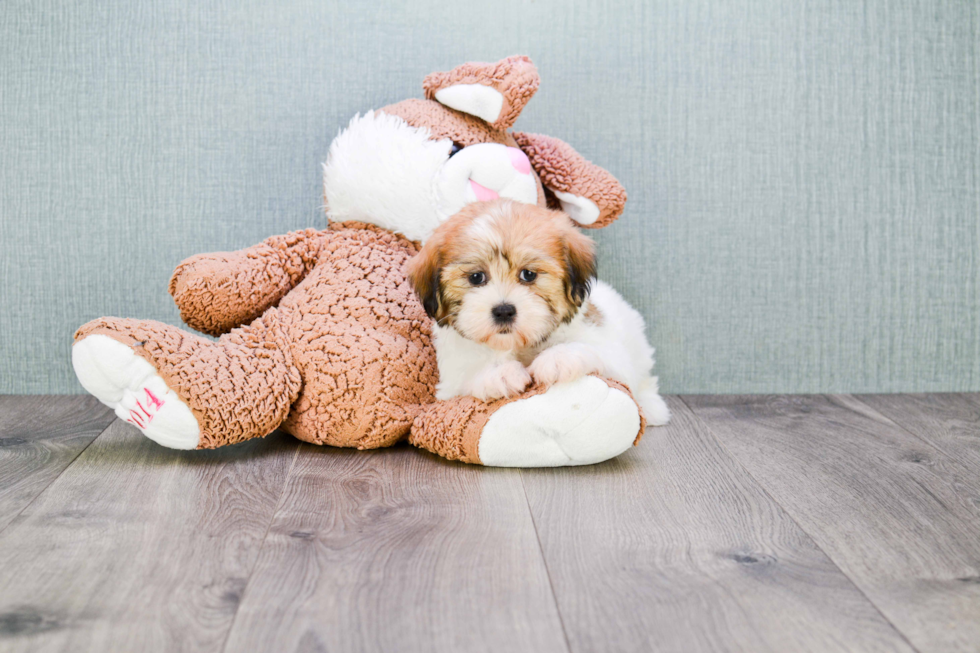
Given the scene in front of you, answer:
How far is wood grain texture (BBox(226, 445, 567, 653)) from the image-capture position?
963 millimetres

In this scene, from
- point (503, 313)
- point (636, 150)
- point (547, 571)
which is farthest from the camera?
point (636, 150)

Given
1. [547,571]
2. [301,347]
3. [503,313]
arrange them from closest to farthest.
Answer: [547,571] < [503,313] < [301,347]

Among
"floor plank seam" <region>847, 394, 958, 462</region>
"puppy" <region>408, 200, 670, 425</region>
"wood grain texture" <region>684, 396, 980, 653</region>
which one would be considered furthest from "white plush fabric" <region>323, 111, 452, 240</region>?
"floor plank seam" <region>847, 394, 958, 462</region>

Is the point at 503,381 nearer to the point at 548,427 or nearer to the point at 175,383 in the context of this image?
the point at 548,427

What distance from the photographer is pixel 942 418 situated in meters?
2.00

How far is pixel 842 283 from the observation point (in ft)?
7.28

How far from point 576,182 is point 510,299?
21.7 inches

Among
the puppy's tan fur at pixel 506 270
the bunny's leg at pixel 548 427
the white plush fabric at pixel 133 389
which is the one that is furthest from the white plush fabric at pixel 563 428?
the white plush fabric at pixel 133 389

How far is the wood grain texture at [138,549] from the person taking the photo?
97 cm

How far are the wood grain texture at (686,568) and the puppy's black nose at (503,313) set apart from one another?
31 centimetres

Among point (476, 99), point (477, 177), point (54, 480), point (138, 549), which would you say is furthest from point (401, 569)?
point (476, 99)

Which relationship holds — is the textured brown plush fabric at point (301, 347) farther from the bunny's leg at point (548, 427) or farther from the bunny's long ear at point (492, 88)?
the bunny's long ear at point (492, 88)

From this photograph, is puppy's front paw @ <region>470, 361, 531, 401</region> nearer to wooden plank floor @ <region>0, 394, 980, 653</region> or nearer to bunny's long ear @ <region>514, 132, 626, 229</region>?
wooden plank floor @ <region>0, 394, 980, 653</region>

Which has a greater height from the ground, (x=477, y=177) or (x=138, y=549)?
(x=477, y=177)
